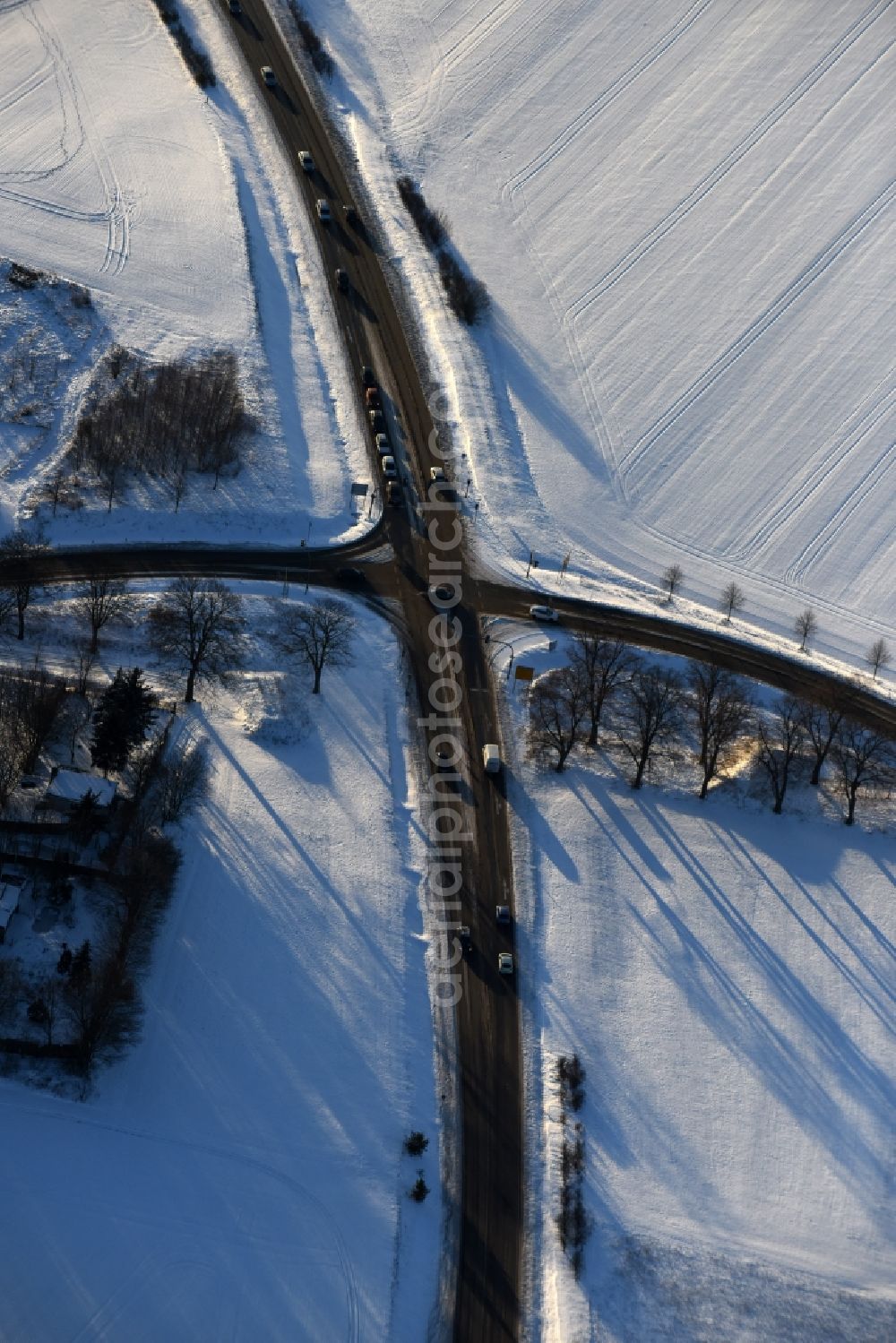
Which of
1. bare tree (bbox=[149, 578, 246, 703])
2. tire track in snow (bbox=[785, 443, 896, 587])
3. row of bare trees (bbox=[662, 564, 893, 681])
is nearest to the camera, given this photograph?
bare tree (bbox=[149, 578, 246, 703])

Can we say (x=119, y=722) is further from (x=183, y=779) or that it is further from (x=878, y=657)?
(x=878, y=657)

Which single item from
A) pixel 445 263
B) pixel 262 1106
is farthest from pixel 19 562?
pixel 445 263

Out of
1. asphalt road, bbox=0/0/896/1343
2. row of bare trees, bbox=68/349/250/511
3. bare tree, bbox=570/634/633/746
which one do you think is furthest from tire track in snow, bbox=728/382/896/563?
row of bare trees, bbox=68/349/250/511

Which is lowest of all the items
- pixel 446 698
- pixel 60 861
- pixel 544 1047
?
pixel 544 1047

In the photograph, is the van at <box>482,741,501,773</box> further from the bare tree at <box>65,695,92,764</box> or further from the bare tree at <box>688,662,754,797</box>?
the bare tree at <box>65,695,92,764</box>

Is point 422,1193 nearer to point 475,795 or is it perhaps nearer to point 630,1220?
point 630,1220

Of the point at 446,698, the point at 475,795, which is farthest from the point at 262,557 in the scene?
the point at 475,795
